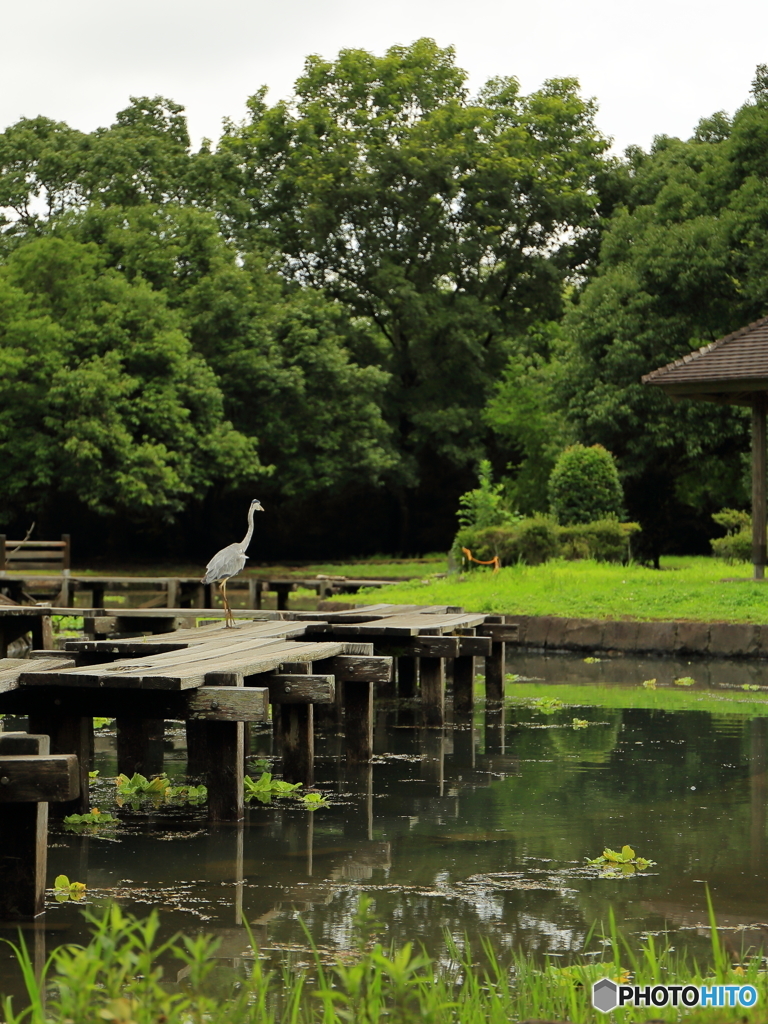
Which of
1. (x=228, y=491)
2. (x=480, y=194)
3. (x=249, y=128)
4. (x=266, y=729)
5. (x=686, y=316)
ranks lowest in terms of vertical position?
(x=266, y=729)

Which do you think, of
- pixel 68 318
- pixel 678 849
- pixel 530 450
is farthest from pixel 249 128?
pixel 678 849

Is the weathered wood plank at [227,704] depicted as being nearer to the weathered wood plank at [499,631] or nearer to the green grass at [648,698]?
the green grass at [648,698]

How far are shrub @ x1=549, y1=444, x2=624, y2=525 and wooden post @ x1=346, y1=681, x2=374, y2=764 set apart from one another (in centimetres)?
1624

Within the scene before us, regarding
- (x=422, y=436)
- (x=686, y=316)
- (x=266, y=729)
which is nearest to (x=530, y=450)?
(x=422, y=436)

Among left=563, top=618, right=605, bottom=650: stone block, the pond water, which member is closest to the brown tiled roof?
left=563, top=618, right=605, bottom=650: stone block

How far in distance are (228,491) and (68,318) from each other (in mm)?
8743

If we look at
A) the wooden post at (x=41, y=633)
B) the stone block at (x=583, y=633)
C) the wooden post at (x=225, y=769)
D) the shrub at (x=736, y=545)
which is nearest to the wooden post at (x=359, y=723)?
the wooden post at (x=225, y=769)

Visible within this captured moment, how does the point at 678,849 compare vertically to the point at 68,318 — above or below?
below

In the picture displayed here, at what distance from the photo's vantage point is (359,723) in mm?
10062

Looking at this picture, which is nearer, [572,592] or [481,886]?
[481,886]

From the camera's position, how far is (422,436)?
41.8 metres

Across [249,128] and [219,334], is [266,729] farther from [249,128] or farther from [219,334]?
[249,128]

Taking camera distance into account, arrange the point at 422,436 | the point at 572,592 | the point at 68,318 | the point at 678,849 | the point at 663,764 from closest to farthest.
Result: the point at 678,849, the point at 663,764, the point at 572,592, the point at 68,318, the point at 422,436

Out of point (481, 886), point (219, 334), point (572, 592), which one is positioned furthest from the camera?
point (219, 334)
